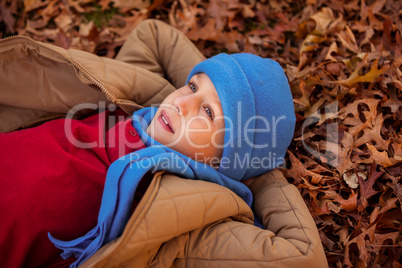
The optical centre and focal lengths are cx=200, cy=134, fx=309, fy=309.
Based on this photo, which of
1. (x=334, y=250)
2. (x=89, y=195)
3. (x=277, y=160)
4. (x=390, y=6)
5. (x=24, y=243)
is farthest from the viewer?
(x=390, y=6)

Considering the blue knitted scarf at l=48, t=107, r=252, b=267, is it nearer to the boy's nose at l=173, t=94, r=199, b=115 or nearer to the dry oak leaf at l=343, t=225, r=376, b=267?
the boy's nose at l=173, t=94, r=199, b=115

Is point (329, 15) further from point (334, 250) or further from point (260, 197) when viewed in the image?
point (334, 250)

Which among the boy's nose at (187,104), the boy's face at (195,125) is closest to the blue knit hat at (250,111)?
the boy's face at (195,125)

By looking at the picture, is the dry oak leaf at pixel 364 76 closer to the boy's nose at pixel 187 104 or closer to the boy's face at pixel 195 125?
the boy's face at pixel 195 125

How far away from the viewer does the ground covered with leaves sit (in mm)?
2162

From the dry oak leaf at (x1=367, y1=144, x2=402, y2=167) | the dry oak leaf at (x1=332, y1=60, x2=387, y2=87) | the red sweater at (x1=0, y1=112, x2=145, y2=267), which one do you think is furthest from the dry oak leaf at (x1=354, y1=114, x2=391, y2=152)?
the red sweater at (x1=0, y1=112, x2=145, y2=267)

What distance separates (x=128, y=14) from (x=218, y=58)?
1.88 m

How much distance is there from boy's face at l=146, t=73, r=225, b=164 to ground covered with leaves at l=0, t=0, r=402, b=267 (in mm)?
781

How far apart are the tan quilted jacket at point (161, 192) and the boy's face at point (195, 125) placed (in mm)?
259

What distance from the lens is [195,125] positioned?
6.64 ft

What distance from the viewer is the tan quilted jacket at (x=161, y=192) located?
1.69 metres

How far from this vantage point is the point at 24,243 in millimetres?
1806

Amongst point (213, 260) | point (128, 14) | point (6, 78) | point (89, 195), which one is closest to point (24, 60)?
point (6, 78)

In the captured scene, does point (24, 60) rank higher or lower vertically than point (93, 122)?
higher
